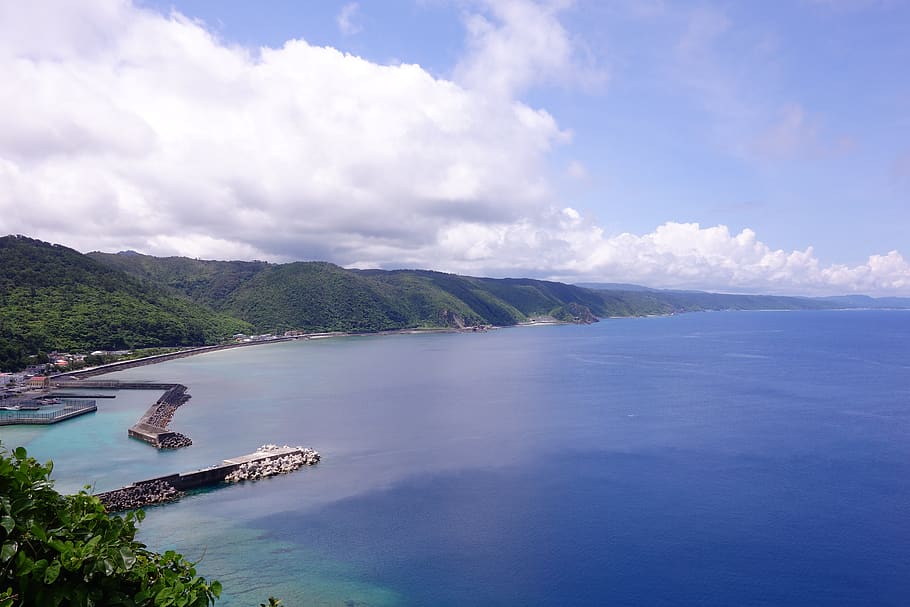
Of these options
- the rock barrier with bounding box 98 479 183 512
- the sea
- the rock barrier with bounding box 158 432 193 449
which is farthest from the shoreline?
the rock barrier with bounding box 98 479 183 512

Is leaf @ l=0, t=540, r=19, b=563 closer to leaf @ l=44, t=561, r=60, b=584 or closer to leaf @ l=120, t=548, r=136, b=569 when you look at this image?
leaf @ l=44, t=561, r=60, b=584

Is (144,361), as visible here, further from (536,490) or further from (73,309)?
(536,490)

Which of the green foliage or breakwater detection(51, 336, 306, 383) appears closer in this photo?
the green foliage

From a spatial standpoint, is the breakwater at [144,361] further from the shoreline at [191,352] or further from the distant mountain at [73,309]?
the distant mountain at [73,309]

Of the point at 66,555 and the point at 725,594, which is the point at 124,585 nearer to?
the point at 66,555

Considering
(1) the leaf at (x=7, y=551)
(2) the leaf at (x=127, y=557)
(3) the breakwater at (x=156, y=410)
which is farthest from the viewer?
(3) the breakwater at (x=156, y=410)

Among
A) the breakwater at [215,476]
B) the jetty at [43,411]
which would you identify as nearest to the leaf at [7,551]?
the breakwater at [215,476]

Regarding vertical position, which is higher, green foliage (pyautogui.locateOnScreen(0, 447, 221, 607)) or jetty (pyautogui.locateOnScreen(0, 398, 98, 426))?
green foliage (pyautogui.locateOnScreen(0, 447, 221, 607))
